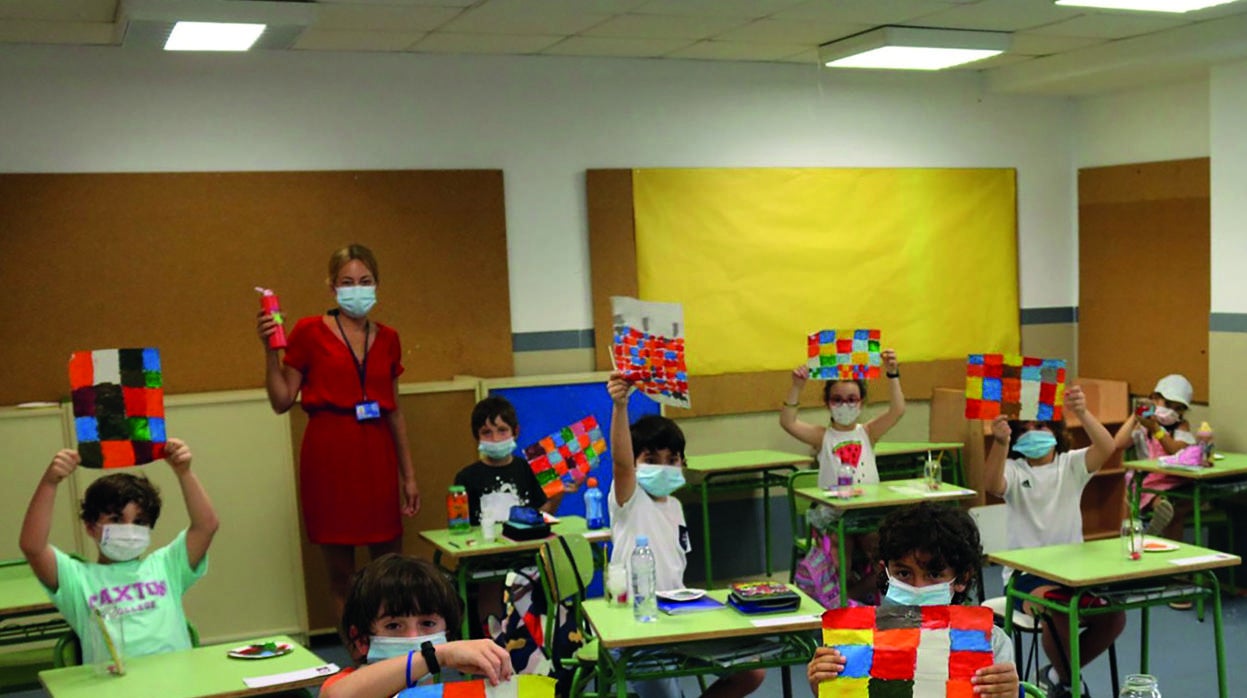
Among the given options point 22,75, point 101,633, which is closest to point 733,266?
point 22,75

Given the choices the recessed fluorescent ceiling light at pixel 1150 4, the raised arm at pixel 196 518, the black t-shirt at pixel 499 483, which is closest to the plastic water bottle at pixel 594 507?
the black t-shirt at pixel 499 483

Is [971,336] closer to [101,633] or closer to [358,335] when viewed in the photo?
[358,335]

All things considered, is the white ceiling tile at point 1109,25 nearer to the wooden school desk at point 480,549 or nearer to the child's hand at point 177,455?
the wooden school desk at point 480,549

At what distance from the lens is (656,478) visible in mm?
4762

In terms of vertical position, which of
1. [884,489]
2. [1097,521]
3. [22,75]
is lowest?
[1097,521]

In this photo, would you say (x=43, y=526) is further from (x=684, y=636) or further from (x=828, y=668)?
(x=828, y=668)

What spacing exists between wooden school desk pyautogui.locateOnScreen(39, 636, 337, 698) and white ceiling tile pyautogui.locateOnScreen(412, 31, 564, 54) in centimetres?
372

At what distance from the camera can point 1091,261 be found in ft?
27.9

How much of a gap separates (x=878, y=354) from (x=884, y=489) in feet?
2.53

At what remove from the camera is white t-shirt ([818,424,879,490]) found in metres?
6.48

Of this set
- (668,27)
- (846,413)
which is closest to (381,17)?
(668,27)

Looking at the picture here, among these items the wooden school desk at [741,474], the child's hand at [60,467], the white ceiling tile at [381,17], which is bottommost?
the wooden school desk at [741,474]

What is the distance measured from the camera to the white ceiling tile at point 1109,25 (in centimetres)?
642

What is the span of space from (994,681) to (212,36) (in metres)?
4.79
